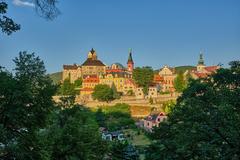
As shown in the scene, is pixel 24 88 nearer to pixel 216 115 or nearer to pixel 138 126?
pixel 216 115

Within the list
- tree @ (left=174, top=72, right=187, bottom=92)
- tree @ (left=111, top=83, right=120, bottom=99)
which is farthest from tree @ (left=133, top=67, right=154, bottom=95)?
tree @ (left=174, top=72, right=187, bottom=92)

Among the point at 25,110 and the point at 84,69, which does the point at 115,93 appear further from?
the point at 25,110

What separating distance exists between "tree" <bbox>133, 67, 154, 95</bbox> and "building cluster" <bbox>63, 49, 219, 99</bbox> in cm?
123

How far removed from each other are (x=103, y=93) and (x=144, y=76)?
11.2 metres

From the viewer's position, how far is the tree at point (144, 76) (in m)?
→ 106

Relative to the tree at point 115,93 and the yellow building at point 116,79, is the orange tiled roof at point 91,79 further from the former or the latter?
the tree at point 115,93

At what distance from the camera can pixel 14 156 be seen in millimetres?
9609

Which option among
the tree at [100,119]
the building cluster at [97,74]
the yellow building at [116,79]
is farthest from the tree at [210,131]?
the yellow building at [116,79]

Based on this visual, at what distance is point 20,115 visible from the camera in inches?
412

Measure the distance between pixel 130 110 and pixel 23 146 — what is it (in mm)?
84719

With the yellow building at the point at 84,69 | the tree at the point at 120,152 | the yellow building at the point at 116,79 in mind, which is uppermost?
the yellow building at the point at 84,69

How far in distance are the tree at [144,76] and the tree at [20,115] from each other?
93.8 metres

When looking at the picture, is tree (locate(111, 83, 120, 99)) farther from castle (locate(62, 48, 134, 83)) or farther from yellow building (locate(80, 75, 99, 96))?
castle (locate(62, 48, 134, 83))

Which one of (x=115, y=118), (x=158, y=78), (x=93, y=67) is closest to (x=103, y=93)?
(x=158, y=78)
